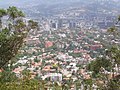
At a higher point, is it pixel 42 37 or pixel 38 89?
pixel 38 89

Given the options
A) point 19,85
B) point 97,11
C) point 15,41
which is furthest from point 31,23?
point 97,11

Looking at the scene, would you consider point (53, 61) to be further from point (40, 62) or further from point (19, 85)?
point (19, 85)

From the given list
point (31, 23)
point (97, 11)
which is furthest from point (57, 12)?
point (31, 23)

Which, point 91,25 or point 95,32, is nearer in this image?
point 95,32

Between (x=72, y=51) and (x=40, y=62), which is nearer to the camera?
(x=40, y=62)

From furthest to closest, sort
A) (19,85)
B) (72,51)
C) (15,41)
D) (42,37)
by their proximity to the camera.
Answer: (42,37), (72,51), (15,41), (19,85)

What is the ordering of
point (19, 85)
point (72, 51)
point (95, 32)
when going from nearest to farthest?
point (19, 85) → point (72, 51) → point (95, 32)

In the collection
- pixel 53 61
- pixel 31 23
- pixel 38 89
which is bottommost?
pixel 53 61

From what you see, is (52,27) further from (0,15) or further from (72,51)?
(0,15)

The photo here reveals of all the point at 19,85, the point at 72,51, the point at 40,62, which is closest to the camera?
the point at 19,85
